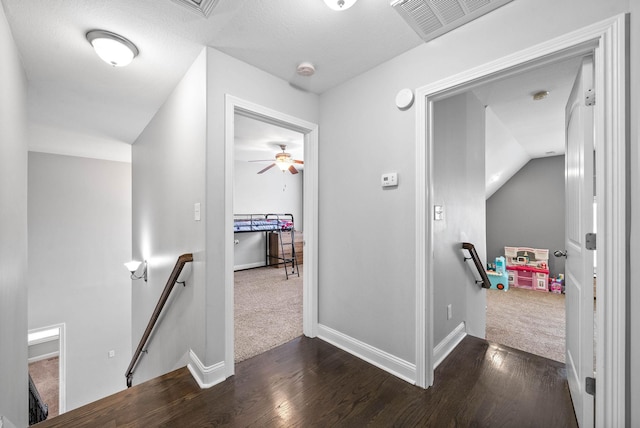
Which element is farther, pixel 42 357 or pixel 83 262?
pixel 42 357

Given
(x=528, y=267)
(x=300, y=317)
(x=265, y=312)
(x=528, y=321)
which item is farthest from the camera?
(x=528, y=267)

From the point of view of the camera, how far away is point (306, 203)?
2.62 m

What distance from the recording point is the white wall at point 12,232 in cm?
157

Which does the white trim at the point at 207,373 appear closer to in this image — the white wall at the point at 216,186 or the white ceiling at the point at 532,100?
the white wall at the point at 216,186

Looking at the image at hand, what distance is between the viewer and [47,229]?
4652 mm

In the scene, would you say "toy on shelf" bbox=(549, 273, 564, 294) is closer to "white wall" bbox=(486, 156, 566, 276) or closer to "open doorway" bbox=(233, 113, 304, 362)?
"white wall" bbox=(486, 156, 566, 276)

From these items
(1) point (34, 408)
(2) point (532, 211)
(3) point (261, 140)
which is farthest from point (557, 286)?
(1) point (34, 408)

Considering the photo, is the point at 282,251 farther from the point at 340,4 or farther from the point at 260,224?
the point at 340,4

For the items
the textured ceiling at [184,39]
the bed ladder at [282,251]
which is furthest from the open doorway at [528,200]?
the bed ladder at [282,251]

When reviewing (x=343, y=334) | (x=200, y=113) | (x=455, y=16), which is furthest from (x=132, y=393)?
(x=455, y=16)

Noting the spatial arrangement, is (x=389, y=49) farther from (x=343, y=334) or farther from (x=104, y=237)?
(x=104, y=237)

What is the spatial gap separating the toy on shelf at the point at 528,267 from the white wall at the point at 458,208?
3067 millimetres

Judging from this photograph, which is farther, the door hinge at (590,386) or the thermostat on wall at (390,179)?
the thermostat on wall at (390,179)

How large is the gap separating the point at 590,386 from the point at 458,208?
151 centimetres
